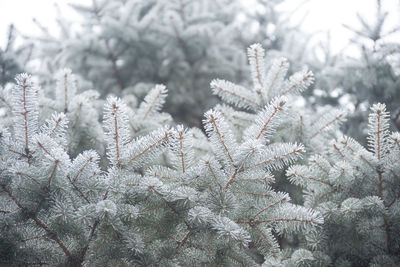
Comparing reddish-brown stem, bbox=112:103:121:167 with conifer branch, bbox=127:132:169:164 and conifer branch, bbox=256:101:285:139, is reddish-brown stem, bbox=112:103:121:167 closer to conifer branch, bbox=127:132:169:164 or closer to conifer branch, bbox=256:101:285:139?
conifer branch, bbox=127:132:169:164

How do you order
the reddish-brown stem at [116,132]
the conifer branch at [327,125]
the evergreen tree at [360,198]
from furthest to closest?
the conifer branch at [327,125], the evergreen tree at [360,198], the reddish-brown stem at [116,132]

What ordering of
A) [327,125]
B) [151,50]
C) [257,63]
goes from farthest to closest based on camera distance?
[151,50] < [257,63] < [327,125]

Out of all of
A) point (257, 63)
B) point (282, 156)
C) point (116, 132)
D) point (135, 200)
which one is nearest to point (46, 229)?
point (135, 200)

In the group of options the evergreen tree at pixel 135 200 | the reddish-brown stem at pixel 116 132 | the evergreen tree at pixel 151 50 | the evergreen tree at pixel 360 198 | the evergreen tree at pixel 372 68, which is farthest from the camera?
the evergreen tree at pixel 151 50

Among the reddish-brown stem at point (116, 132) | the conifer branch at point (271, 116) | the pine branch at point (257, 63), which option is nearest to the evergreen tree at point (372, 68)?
the pine branch at point (257, 63)

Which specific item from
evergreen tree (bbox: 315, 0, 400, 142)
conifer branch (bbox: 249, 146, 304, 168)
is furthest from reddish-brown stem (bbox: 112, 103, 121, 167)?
evergreen tree (bbox: 315, 0, 400, 142)

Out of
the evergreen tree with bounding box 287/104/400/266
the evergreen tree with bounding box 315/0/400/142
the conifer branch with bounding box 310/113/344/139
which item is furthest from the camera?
the evergreen tree with bounding box 315/0/400/142

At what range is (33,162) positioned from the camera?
1.68 m

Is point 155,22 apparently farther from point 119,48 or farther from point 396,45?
point 396,45

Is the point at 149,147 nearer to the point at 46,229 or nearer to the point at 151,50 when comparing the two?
the point at 46,229

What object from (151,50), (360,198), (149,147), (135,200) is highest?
(149,147)

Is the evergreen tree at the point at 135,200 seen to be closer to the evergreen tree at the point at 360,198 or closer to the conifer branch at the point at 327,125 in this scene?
the evergreen tree at the point at 360,198

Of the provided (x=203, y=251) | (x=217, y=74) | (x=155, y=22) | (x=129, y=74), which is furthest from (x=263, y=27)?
(x=203, y=251)

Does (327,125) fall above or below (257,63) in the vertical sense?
below
